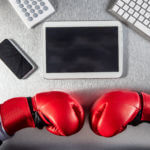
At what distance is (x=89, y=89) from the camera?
0.67 meters

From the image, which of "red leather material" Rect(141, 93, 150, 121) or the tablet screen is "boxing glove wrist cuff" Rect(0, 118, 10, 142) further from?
"red leather material" Rect(141, 93, 150, 121)

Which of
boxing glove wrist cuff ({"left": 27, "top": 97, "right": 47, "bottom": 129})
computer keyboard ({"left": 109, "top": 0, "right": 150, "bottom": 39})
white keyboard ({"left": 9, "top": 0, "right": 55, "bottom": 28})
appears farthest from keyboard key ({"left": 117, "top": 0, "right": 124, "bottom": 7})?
boxing glove wrist cuff ({"left": 27, "top": 97, "right": 47, "bottom": 129})

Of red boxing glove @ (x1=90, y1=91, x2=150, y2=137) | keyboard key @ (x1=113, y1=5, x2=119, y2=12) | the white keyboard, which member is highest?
the white keyboard

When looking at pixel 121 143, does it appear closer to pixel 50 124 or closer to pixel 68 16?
pixel 50 124

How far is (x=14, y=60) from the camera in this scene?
66cm

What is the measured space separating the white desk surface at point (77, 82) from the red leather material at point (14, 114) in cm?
4

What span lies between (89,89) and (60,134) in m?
0.12

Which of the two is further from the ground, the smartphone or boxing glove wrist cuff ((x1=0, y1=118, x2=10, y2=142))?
the smartphone

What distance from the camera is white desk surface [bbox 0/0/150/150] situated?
664 millimetres

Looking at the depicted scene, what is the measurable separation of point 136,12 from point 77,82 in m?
0.20

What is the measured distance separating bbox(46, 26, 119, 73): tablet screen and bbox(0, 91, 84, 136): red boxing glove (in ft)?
0.22

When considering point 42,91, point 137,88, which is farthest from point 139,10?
point 42,91

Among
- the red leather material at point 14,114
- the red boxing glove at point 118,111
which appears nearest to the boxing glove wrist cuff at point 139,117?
the red boxing glove at point 118,111

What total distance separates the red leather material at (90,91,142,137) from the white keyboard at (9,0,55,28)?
228 millimetres
